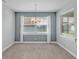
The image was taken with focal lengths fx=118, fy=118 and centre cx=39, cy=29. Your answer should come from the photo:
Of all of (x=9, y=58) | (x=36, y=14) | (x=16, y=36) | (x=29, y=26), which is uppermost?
(x=36, y=14)

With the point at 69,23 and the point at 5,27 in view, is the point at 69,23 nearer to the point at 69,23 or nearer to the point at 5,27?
the point at 69,23

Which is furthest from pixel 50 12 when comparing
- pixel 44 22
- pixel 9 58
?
pixel 9 58

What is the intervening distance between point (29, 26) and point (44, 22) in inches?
50.5

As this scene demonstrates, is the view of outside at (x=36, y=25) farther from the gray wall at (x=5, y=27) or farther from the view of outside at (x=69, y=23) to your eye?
the view of outside at (x=69, y=23)

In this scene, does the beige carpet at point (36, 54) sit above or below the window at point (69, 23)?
below

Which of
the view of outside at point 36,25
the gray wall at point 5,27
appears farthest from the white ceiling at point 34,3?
the view of outside at point 36,25

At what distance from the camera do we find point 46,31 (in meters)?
9.71

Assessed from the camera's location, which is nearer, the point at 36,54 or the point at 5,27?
the point at 36,54

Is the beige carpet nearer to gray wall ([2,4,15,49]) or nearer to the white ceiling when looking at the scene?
gray wall ([2,4,15,49])

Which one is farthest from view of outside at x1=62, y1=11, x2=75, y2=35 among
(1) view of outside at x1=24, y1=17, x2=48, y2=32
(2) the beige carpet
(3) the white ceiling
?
(1) view of outside at x1=24, y1=17, x2=48, y2=32

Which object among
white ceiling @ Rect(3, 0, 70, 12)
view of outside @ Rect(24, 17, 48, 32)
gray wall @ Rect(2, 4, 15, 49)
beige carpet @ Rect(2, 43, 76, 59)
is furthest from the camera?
view of outside @ Rect(24, 17, 48, 32)

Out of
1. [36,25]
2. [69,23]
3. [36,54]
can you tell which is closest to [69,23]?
[69,23]

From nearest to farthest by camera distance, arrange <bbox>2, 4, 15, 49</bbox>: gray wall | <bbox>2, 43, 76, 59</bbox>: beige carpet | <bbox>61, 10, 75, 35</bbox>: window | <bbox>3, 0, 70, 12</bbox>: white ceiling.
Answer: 1. <bbox>2, 43, 76, 59</bbox>: beige carpet
2. <bbox>3, 0, 70, 12</bbox>: white ceiling
3. <bbox>61, 10, 75, 35</bbox>: window
4. <bbox>2, 4, 15, 49</bbox>: gray wall

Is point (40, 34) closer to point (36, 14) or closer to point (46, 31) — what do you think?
point (46, 31)
